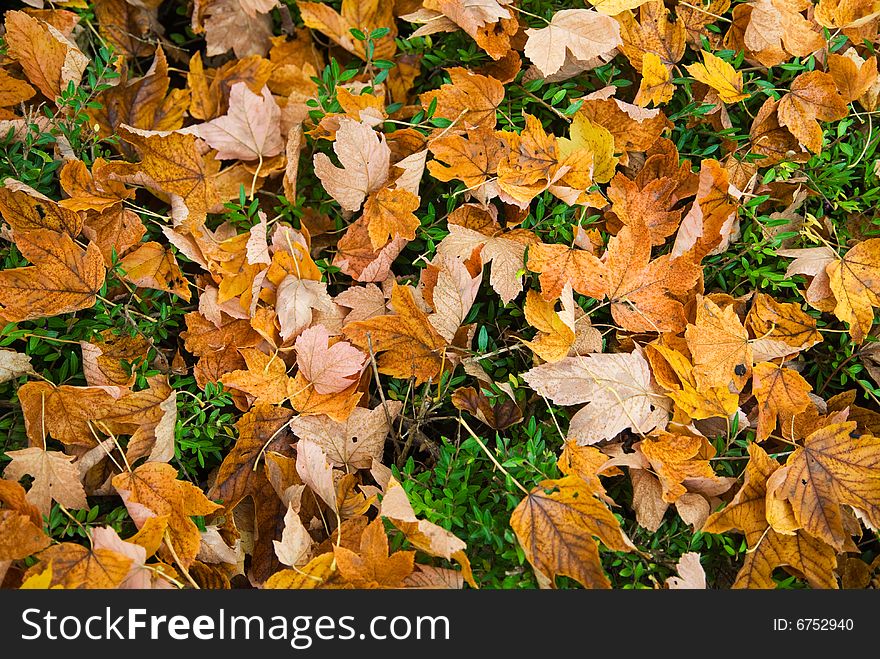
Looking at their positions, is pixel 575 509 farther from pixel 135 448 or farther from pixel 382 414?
pixel 135 448

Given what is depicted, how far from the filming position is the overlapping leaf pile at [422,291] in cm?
115

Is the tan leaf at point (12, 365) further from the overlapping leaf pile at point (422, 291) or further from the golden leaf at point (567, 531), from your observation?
the golden leaf at point (567, 531)

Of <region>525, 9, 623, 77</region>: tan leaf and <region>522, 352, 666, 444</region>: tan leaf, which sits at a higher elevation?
<region>525, 9, 623, 77</region>: tan leaf

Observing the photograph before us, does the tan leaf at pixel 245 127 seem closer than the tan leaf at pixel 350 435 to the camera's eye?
No

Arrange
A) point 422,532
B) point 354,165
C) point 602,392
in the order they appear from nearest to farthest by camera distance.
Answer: point 422,532, point 602,392, point 354,165

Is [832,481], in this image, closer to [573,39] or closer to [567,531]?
[567,531]

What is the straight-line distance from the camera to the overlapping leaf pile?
115 centimetres

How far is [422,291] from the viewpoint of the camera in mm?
1296

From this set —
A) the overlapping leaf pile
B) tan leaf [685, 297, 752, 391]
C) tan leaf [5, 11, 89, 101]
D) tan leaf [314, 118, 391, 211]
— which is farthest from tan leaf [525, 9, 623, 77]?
tan leaf [5, 11, 89, 101]

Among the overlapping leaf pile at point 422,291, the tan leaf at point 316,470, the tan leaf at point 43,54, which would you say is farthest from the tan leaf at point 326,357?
the tan leaf at point 43,54

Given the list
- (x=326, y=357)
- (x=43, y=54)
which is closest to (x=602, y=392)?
(x=326, y=357)

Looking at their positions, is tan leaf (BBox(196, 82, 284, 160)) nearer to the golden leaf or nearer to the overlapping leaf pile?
the overlapping leaf pile

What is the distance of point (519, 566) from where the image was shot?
1.13 metres

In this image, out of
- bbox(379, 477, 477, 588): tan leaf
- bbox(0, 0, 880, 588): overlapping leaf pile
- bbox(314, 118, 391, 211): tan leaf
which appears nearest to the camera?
bbox(379, 477, 477, 588): tan leaf
